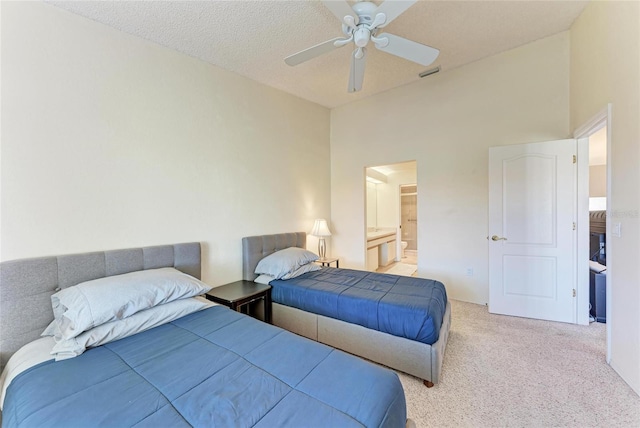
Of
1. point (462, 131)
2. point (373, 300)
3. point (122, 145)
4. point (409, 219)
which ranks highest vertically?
point (462, 131)

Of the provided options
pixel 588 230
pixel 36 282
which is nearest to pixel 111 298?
pixel 36 282

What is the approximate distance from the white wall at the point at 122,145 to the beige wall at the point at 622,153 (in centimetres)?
333

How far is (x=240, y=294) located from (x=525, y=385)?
7.96 ft

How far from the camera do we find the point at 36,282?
1.71 metres

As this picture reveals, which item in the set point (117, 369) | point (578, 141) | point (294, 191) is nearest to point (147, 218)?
point (117, 369)

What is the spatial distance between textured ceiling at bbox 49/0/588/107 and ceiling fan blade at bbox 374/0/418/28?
0.74m

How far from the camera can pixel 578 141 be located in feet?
8.86

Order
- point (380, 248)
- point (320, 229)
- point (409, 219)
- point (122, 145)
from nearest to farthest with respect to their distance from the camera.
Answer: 1. point (122, 145)
2. point (320, 229)
3. point (380, 248)
4. point (409, 219)

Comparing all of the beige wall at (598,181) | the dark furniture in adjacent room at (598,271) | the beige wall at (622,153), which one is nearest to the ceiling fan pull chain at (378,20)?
the beige wall at (622,153)

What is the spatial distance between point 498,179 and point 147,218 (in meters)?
3.84

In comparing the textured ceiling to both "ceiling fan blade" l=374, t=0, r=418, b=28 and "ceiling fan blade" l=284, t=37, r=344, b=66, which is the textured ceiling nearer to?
"ceiling fan blade" l=284, t=37, r=344, b=66

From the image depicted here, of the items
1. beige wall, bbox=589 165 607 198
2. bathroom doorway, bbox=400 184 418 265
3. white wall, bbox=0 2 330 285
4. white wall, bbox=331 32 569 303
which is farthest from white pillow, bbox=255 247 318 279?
beige wall, bbox=589 165 607 198

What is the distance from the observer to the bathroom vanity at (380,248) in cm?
483

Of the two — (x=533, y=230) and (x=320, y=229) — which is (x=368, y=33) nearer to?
(x=320, y=229)
